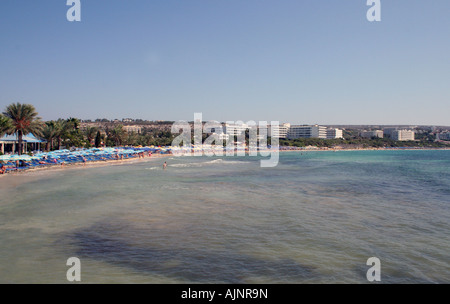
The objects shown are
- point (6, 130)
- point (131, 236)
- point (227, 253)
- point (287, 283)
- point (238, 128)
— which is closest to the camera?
point (287, 283)

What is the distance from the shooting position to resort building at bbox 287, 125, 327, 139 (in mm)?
169875

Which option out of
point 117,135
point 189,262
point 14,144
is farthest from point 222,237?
point 117,135

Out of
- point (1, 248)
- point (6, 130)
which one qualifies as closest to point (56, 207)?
point (1, 248)

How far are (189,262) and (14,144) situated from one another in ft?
155

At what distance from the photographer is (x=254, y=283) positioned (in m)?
7.14

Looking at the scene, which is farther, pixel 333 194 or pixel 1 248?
pixel 333 194

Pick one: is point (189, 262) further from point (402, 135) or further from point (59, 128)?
point (402, 135)

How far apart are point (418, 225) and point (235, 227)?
6.78 meters

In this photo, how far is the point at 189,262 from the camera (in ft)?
27.4

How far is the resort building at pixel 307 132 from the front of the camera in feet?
557

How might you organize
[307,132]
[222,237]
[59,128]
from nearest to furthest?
1. [222,237]
2. [59,128]
3. [307,132]

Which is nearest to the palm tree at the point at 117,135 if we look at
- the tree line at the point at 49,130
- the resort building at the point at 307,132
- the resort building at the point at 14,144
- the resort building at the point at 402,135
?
the tree line at the point at 49,130
